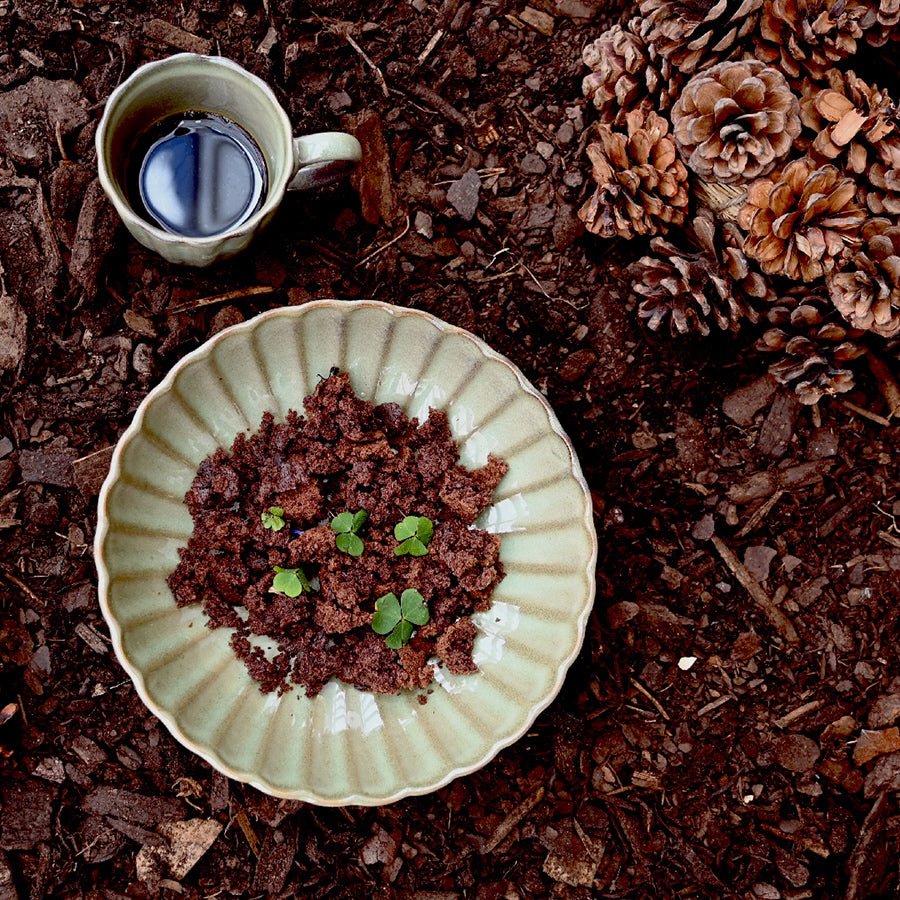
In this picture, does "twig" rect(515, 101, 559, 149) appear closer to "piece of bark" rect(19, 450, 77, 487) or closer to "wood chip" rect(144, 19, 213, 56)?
"wood chip" rect(144, 19, 213, 56)

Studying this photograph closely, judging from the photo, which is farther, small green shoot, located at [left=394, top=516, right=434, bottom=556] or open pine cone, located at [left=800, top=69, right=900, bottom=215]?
small green shoot, located at [left=394, top=516, right=434, bottom=556]

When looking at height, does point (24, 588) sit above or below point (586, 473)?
below

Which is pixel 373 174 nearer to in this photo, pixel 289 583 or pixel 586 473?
pixel 586 473

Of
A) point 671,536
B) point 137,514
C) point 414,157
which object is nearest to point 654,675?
point 671,536

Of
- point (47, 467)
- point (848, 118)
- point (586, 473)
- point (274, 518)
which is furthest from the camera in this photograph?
point (586, 473)

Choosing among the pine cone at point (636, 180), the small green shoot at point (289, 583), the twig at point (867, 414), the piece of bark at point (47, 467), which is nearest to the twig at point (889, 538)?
the twig at point (867, 414)

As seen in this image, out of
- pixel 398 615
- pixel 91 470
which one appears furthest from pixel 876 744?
pixel 91 470

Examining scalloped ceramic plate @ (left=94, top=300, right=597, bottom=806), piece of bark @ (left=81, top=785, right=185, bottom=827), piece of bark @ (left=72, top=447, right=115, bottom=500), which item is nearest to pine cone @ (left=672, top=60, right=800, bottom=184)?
scalloped ceramic plate @ (left=94, top=300, right=597, bottom=806)
